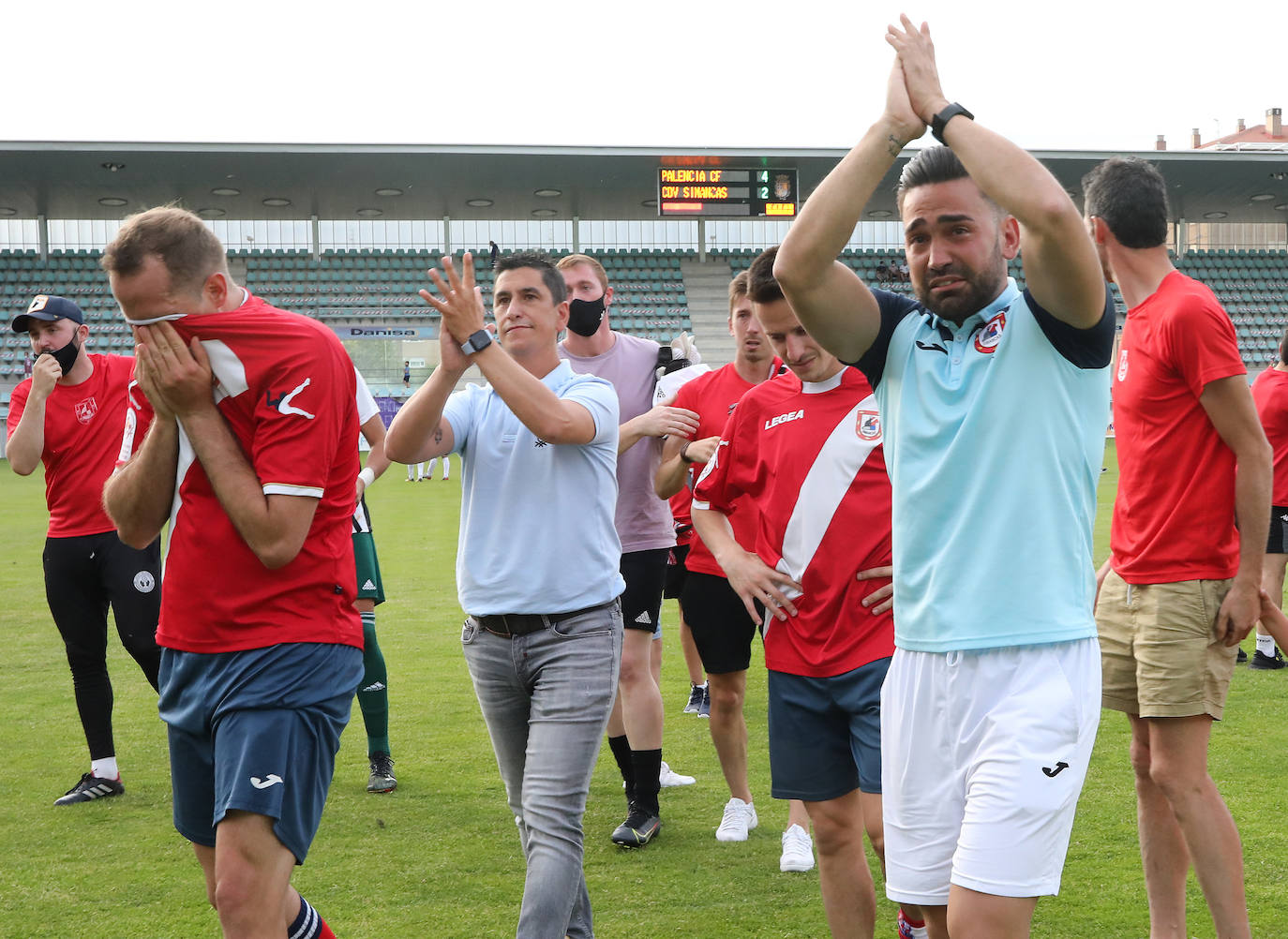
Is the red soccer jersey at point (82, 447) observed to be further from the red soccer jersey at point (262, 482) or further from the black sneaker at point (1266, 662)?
the black sneaker at point (1266, 662)

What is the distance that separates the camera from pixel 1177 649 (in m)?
3.41

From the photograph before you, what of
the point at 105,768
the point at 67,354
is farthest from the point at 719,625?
the point at 67,354

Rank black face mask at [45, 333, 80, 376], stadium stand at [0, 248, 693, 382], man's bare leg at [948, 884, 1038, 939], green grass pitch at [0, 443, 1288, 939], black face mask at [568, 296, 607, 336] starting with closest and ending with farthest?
man's bare leg at [948, 884, 1038, 939] < green grass pitch at [0, 443, 1288, 939] < black face mask at [568, 296, 607, 336] < black face mask at [45, 333, 80, 376] < stadium stand at [0, 248, 693, 382]

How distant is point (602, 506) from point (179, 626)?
132 centimetres

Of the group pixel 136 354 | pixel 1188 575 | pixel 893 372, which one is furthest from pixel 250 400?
pixel 1188 575

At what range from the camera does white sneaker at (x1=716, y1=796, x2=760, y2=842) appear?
4879mm

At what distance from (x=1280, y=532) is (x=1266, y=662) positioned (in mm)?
1120

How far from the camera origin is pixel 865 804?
352 centimetres

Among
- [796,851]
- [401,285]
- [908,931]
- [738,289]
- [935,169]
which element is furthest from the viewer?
[401,285]

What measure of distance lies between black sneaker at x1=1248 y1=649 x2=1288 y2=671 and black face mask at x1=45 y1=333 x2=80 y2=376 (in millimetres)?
7565

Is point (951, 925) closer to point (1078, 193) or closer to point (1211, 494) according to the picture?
point (1211, 494)

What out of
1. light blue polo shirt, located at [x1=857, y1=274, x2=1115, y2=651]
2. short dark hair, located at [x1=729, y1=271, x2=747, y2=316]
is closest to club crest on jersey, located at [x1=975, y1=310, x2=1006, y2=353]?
light blue polo shirt, located at [x1=857, y1=274, x2=1115, y2=651]

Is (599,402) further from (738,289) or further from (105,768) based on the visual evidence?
(105,768)

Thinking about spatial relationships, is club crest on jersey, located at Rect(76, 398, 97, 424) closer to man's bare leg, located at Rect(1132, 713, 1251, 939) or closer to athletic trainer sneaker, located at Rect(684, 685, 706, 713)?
athletic trainer sneaker, located at Rect(684, 685, 706, 713)
